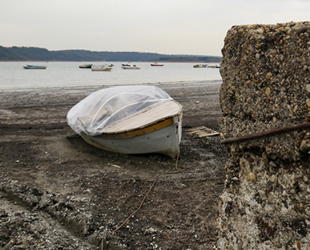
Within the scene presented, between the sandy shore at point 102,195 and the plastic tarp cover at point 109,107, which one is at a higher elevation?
the plastic tarp cover at point 109,107

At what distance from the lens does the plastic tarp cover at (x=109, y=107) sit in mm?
8344

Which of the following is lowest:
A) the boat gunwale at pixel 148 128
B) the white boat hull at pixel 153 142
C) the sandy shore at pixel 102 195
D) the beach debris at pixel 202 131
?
the sandy shore at pixel 102 195

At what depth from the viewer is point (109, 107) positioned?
862cm

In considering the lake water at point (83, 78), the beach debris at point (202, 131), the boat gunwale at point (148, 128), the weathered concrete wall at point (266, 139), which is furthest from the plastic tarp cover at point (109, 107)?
the lake water at point (83, 78)

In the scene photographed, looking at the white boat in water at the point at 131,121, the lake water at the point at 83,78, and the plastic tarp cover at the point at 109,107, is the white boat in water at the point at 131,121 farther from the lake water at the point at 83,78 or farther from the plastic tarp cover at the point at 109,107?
the lake water at the point at 83,78

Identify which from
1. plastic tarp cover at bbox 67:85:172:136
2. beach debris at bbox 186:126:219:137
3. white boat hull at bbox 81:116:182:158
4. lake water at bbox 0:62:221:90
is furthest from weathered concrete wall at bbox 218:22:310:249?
lake water at bbox 0:62:221:90

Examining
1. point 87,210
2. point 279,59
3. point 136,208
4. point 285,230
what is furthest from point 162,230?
point 279,59

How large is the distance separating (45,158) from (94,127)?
5.37ft

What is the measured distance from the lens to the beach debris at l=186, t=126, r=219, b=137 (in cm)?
1012

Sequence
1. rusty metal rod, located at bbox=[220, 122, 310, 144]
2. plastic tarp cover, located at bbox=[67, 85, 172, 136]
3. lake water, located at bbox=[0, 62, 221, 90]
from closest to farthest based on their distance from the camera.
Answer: rusty metal rod, located at bbox=[220, 122, 310, 144]
plastic tarp cover, located at bbox=[67, 85, 172, 136]
lake water, located at bbox=[0, 62, 221, 90]

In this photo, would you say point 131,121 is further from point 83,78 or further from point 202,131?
point 83,78

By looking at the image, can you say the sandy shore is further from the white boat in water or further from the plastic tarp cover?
the plastic tarp cover

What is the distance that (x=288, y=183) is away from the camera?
203cm

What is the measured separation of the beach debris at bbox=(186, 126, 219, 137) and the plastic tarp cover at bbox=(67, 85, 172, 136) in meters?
1.76
